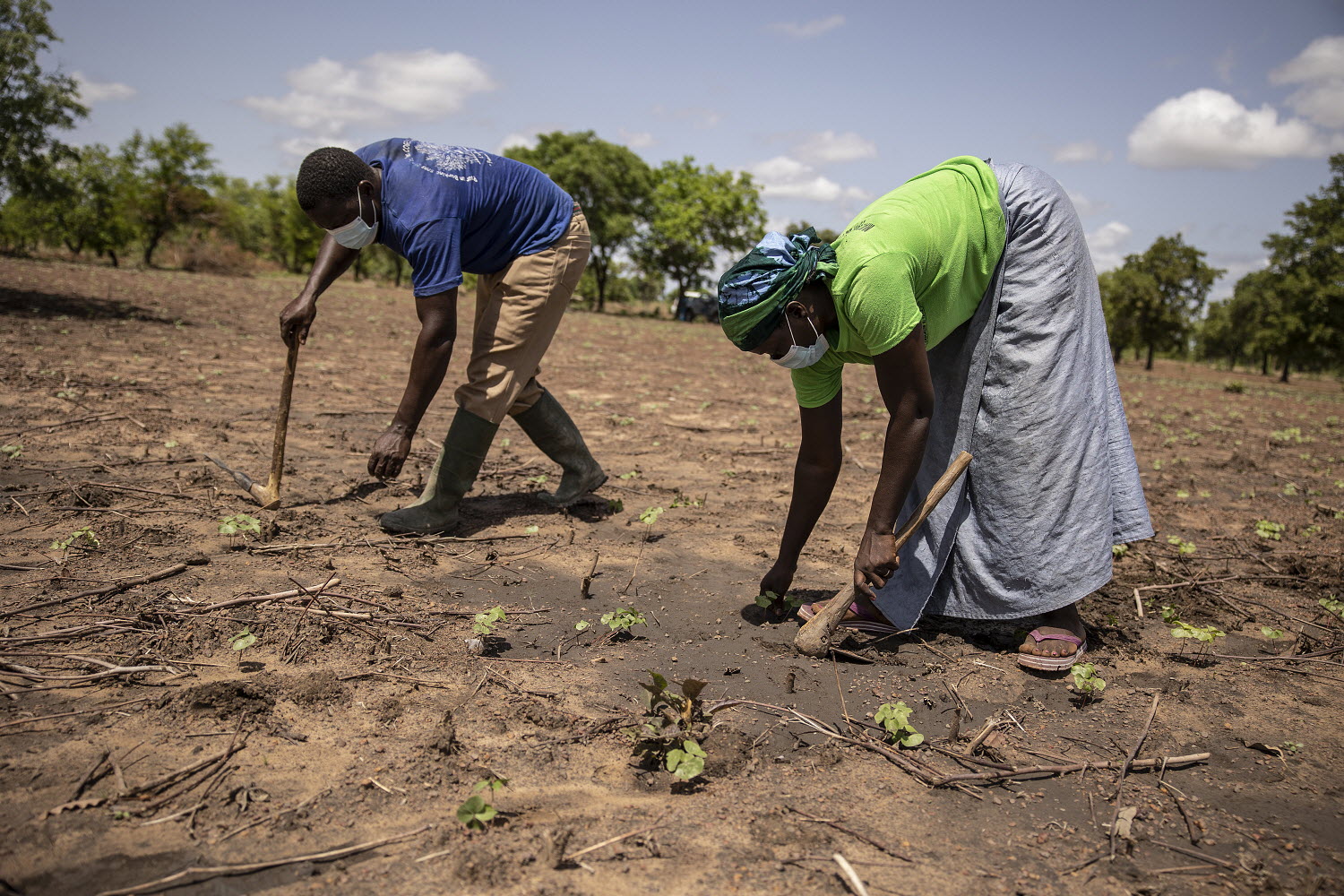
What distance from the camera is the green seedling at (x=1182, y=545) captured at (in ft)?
13.9

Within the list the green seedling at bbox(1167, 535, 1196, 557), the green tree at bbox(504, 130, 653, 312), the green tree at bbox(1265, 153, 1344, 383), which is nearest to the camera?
the green seedling at bbox(1167, 535, 1196, 557)

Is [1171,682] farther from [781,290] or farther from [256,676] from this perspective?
[256,676]

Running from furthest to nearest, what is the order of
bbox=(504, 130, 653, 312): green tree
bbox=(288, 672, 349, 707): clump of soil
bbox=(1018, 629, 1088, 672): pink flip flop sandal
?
1. bbox=(504, 130, 653, 312): green tree
2. bbox=(1018, 629, 1088, 672): pink flip flop sandal
3. bbox=(288, 672, 349, 707): clump of soil

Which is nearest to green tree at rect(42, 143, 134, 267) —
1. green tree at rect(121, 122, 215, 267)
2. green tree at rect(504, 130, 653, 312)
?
green tree at rect(121, 122, 215, 267)

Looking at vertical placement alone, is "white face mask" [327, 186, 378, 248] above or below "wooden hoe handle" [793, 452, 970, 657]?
above

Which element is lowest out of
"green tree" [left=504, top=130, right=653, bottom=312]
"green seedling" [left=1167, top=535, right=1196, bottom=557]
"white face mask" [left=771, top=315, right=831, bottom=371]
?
"green seedling" [left=1167, top=535, right=1196, bottom=557]

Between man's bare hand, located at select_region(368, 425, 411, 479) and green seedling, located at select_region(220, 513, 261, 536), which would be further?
man's bare hand, located at select_region(368, 425, 411, 479)

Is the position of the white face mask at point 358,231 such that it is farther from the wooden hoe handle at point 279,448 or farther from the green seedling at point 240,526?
the green seedling at point 240,526

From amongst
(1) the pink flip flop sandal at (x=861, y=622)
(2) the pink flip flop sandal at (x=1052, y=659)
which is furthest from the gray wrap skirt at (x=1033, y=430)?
(1) the pink flip flop sandal at (x=861, y=622)

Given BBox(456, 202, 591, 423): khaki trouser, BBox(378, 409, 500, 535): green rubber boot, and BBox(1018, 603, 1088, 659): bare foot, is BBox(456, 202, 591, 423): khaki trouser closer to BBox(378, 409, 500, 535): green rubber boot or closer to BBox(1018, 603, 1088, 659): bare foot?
BBox(378, 409, 500, 535): green rubber boot

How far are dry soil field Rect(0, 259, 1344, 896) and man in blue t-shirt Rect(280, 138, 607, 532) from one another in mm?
448

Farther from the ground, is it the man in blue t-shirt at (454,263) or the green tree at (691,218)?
the green tree at (691,218)

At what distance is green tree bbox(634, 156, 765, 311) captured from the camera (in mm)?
40594

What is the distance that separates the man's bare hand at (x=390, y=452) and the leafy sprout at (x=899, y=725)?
88.7 inches
